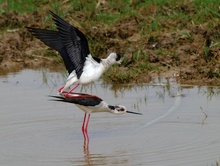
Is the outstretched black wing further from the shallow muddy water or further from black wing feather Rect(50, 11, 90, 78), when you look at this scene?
the shallow muddy water

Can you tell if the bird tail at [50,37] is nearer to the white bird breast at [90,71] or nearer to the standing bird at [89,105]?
the white bird breast at [90,71]

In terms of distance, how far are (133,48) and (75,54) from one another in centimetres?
284

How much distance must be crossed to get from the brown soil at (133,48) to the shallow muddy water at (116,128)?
53 cm

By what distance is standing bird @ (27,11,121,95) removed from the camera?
8953 millimetres

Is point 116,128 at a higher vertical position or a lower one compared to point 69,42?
lower

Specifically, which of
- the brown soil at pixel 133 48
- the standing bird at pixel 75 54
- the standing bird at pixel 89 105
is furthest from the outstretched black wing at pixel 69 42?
the brown soil at pixel 133 48

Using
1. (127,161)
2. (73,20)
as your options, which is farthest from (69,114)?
(73,20)

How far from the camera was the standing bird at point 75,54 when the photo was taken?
895cm

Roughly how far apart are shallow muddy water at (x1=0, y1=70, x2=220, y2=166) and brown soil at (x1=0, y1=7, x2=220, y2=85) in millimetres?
533

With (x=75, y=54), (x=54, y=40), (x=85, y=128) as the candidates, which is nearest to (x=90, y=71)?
(x=75, y=54)

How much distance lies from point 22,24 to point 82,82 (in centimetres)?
453

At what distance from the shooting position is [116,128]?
28.3 feet

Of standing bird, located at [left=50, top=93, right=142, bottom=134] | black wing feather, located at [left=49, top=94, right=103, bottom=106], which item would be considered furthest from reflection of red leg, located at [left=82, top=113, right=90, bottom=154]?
black wing feather, located at [left=49, top=94, right=103, bottom=106]

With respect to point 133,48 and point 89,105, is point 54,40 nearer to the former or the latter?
point 89,105
